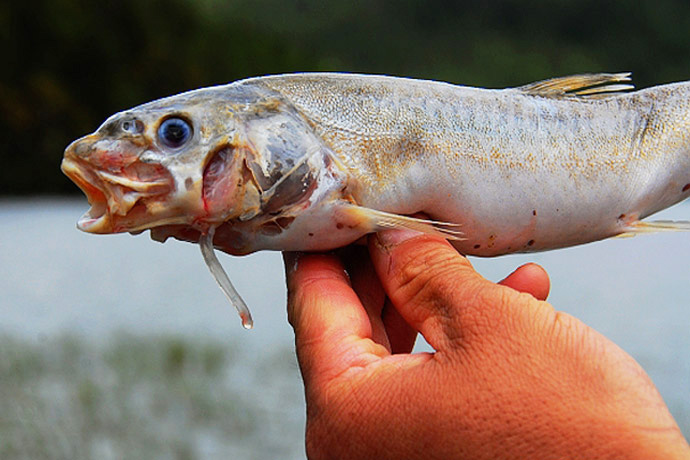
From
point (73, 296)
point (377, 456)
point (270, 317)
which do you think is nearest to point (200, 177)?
point (377, 456)

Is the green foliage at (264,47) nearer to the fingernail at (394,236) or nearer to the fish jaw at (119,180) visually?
the fish jaw at (119,180)

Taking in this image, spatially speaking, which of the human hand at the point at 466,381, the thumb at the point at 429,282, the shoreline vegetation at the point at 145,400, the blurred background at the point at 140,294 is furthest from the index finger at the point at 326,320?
the blurred background at the point at 140,294

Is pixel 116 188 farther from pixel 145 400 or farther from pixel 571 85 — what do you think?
pixel 145 400

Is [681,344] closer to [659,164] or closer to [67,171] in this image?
[659,164]

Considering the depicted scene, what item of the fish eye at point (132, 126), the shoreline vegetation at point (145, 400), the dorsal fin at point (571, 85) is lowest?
the shoreline vegetation at point (145, 400)

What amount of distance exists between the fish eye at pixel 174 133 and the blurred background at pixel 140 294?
19.7 feet

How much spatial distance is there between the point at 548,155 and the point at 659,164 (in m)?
0.40

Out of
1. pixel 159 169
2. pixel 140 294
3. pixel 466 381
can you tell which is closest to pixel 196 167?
pixel 159 169

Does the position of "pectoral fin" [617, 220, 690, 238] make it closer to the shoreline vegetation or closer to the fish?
the fish

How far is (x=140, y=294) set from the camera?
35.8 feet

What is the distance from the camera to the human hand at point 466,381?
4.57 feet

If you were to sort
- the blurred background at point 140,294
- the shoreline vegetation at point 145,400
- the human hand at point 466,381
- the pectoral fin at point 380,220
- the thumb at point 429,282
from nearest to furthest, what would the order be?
1. the human hand at point 466,381
2. the thumb at point 429,282
3. the pectoral fin at point 380,220
4. the shoreline vegetation at point 145,400
5. the blurred background at point 140,294

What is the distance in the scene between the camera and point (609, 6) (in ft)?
157

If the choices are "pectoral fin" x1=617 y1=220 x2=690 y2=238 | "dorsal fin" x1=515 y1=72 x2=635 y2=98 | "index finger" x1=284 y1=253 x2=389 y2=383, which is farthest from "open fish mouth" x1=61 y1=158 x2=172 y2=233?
"pectoral fin" x1=617 y1=220 x2=690 y2=238
